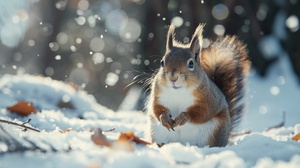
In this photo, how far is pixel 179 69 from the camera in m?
2.74

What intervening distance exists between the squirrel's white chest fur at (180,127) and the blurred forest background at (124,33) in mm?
3478

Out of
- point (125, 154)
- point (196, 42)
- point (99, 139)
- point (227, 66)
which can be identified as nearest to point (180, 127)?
point (196, 42)

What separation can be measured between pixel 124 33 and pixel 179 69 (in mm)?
6482

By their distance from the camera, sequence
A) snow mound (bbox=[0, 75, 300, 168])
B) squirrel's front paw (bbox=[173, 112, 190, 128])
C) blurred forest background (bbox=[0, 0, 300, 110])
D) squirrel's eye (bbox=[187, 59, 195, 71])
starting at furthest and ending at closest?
blurred forest background (bbox=[0, 0, 300, 110]) < squirrel's eye (bbox=[187, 59, 195, 71]) < squirrel's front paw (bbox=[173, 112, 190, 128]) < snow mound (bbox=[0, 75, 300, 168])

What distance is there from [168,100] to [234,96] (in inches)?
38.8

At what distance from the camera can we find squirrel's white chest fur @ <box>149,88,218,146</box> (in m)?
2.61

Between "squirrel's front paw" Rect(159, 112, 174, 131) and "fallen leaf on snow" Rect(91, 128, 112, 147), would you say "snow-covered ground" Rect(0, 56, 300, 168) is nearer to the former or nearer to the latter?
"fallen leaf on snow" Rect(91, 128, 112, 147)

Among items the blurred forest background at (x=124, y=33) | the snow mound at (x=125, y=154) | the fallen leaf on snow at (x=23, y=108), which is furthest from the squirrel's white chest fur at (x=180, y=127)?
the blurred forest background at (x=124, y=33)

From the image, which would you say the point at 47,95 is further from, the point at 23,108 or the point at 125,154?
the point at 125,154

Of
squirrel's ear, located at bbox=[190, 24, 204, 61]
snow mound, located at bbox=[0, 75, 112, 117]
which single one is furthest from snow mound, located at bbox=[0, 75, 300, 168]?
snow mound, located at bbox=[0, 75, 112, 117]

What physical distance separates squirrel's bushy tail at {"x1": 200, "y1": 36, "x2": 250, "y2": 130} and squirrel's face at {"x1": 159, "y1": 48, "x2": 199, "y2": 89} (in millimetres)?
654

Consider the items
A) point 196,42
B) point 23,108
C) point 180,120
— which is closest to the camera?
point 180,120

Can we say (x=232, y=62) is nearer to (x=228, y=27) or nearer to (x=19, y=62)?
(x=228, y=27)

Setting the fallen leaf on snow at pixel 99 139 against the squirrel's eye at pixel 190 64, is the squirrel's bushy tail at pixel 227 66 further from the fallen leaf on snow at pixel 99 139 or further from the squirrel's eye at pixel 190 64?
the fallen leaf on snow at pixel 99 139
